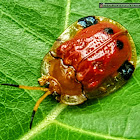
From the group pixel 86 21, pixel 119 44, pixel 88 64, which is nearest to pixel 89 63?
pixel 88 64

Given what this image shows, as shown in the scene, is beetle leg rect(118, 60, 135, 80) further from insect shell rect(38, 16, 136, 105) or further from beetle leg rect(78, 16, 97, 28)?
beetle leg rect(78, 16, 97, 28)

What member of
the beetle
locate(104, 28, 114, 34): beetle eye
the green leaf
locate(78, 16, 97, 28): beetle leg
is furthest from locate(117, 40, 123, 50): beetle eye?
locate(78, 16, 97, 28): beetle leg

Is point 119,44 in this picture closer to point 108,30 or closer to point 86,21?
point 108,30

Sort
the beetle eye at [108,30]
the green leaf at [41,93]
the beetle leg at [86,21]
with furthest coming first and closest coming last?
the beetle leg at [86,21] < the beetle eye at [108,30] < the green leaf at [41,93]

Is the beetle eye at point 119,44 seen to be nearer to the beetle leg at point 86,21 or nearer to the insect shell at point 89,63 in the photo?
the insect shell at point 89,63

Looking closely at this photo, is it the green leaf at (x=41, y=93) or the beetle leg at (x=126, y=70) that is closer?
the green leaf at (x=41, y=93)

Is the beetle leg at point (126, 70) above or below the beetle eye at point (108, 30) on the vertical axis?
below

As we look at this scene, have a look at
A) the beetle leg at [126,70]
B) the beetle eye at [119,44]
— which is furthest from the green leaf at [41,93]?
the beetle eye at [119,44]
